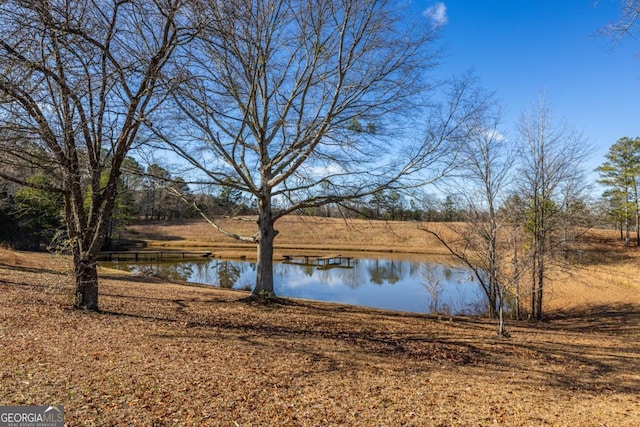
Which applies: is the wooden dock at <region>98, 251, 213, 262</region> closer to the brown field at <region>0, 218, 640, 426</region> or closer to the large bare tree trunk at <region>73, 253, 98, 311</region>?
the brown field at <region>0, 218, 640, 426</region>

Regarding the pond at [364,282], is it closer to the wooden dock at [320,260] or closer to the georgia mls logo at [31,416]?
the wooden dock at [320,260]

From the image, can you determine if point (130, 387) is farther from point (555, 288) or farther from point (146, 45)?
point (555, 288)

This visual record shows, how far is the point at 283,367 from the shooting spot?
4.91 meters

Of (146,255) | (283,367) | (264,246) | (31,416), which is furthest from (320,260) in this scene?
(31,416)

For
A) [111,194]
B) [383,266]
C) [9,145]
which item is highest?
[9,145]

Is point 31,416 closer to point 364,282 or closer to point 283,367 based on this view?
point 283,367

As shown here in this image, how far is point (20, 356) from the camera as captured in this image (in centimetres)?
430

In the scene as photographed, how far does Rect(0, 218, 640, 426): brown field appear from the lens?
363cm

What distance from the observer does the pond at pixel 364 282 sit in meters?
16.2

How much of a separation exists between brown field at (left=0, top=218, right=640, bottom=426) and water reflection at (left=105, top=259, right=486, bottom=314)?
5.39 m

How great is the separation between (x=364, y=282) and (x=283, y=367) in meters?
17.7

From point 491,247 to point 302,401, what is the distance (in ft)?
19.4

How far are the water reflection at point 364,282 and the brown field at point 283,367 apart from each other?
5.39 m

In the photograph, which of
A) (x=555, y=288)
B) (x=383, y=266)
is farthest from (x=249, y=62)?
(x=383, y=266)
